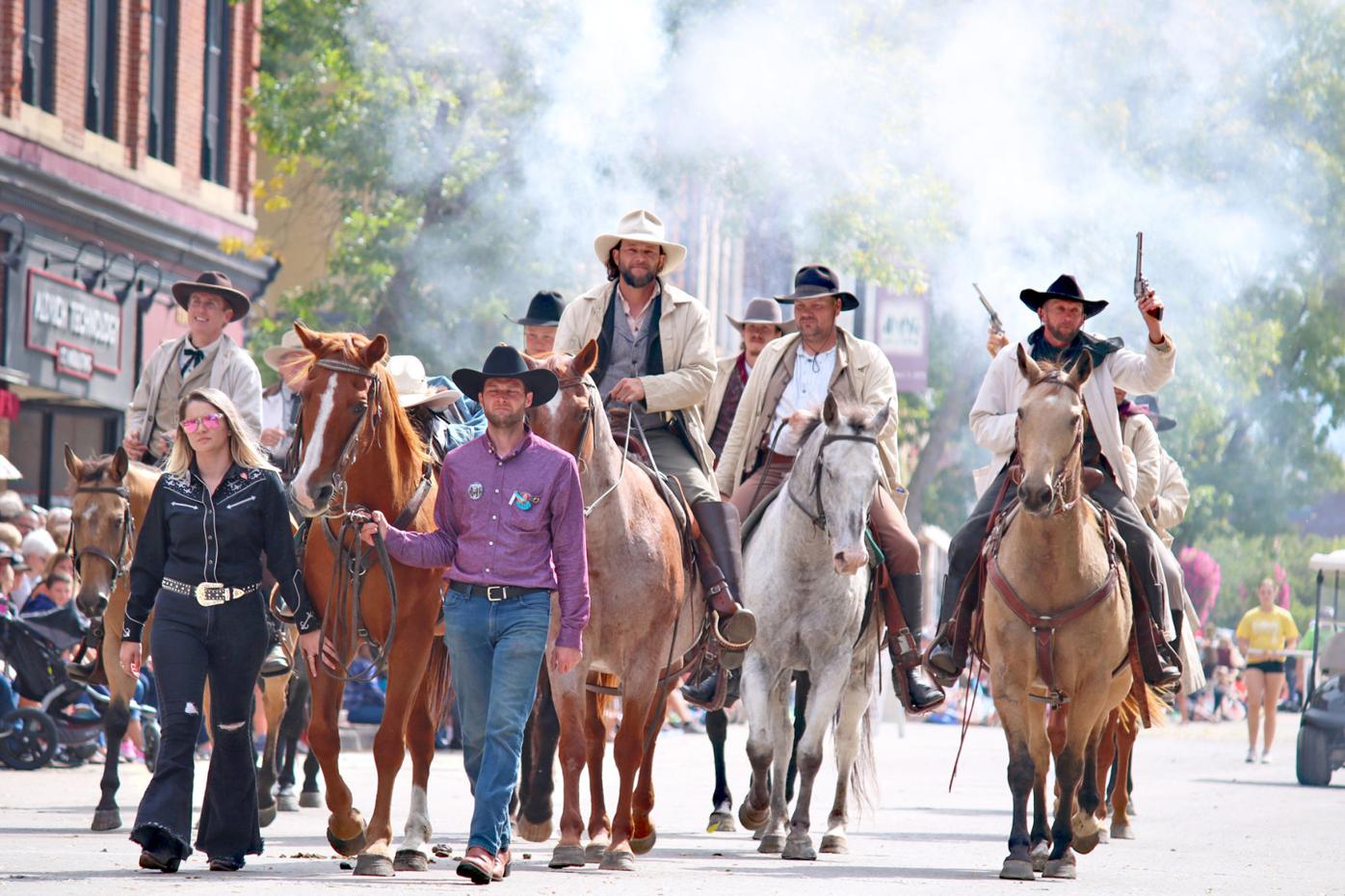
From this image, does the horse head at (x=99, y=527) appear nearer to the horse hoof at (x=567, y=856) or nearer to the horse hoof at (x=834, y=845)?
the horse hoof at (x=567, y=856)

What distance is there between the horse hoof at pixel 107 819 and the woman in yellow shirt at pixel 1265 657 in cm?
1646

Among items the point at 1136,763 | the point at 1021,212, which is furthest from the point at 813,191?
the point at 1136,763

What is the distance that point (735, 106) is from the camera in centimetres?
3572

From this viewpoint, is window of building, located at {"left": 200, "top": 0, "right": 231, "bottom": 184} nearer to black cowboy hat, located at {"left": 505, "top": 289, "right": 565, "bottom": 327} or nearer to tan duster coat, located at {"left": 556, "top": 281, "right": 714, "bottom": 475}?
black cowboy hat, located at {"left": 505, "top": 289, "right": 565, "bottom": 327}

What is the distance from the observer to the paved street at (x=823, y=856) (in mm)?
10133

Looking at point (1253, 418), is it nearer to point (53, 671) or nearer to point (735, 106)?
point (735, 106)

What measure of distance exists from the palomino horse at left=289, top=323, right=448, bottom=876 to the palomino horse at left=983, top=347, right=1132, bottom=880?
9.57ft

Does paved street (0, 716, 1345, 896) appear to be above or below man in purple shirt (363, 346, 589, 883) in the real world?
below

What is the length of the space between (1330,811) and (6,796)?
9.91m

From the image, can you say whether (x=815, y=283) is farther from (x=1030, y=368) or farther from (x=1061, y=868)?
(x=1061, y=868)

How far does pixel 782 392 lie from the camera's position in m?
14.0

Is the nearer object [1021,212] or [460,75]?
[460,75]

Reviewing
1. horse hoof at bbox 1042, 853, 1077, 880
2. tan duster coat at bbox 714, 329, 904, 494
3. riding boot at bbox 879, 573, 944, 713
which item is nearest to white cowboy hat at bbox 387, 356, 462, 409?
tan duster coat at bbox 714, 329, 904, 494

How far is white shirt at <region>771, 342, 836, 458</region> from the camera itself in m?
13.8
